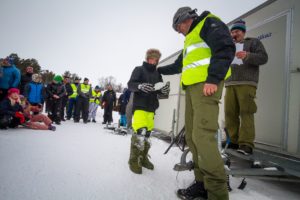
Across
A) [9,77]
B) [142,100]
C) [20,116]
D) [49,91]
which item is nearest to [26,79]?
[49,91]

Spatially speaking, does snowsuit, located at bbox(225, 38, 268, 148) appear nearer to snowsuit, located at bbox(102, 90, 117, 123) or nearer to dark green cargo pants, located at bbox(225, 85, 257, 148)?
dark green cargo pants, located at bbox(225, 85, 257, 148)

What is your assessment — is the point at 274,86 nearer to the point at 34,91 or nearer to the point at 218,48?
the point at 218,48

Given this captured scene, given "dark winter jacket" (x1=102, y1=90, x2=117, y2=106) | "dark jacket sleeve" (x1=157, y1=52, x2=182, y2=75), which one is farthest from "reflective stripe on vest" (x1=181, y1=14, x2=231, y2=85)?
"dark winter jacket" (x1=102, y1=90, x2=117, y2=106)

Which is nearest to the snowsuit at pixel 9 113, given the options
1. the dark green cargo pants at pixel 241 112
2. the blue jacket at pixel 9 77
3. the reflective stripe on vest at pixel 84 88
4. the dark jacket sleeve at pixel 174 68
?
the blue jacket at pixel 9 77

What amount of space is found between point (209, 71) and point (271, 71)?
205cm

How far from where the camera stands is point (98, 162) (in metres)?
2.83

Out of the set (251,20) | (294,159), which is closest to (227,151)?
(294,159)

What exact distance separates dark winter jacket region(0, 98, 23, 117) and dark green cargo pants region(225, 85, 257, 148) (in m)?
4.72

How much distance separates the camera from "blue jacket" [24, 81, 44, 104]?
19.9 ft

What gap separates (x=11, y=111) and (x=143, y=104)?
12.1 feet

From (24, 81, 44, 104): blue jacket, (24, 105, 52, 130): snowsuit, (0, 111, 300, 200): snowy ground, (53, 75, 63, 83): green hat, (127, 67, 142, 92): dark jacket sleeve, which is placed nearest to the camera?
(0, 111, 300, 200): snowy ground

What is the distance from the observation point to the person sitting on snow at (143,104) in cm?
267

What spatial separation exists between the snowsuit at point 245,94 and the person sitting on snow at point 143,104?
102 cm

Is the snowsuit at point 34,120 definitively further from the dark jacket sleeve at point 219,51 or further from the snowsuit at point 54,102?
the dark jacket sleeve at point 219,51
